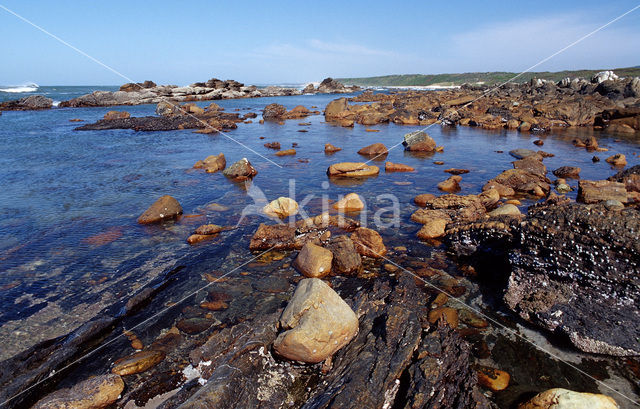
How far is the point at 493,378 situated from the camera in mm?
3648

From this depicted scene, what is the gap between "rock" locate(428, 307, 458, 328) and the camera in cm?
444

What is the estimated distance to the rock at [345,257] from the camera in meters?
5.98

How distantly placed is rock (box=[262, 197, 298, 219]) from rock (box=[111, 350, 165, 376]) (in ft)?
16.2

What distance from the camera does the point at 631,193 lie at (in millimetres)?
9406

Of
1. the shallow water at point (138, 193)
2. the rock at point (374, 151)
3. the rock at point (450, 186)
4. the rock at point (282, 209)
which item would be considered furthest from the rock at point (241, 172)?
the rock at point (450, 186)

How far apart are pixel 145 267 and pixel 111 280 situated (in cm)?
61

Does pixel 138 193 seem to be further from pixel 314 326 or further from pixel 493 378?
pixel 493 378

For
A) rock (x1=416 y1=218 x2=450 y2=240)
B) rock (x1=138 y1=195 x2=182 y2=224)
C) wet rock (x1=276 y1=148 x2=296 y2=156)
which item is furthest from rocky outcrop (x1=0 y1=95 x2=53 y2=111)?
rock (x1=416 y1=218 x2=450 y2=240)

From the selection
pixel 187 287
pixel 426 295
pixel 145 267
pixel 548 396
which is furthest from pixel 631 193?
pixel 145 267

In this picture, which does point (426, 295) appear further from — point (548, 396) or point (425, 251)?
point (548, 396)

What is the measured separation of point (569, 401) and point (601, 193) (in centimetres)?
891

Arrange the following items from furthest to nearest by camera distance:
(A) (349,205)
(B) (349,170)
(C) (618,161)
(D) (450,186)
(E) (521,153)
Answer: (E) (521,153) → (C) (618,161) → (B) (349,170) → (D) (450,186) → (A) (349,205)

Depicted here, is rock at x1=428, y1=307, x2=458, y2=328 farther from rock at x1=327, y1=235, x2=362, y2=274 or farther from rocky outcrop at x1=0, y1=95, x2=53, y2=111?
rocky outcrop at x1=0, y1=95, x2=53, y2=111

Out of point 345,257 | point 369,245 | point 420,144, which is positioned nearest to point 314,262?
point 345,257
